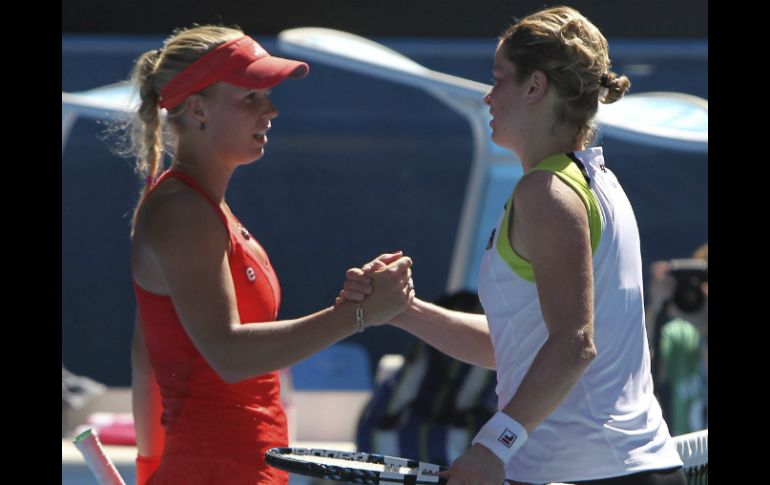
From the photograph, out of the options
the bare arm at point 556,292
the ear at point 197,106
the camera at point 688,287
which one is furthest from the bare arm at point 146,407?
the camera at point 688,287

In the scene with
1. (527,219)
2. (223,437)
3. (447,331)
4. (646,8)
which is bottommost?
(223,437)

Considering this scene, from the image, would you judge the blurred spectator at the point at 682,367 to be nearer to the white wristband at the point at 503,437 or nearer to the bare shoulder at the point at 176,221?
the bare shoulder at the point at 176,221

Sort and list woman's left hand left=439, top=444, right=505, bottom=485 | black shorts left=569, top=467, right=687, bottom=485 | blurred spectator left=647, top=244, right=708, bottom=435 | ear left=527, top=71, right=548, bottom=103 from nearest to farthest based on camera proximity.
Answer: woman's left hand left=439, top=444, right=505, bottom=485
black shorts left=569, top=467, right=687, bottom=485
ear left=527, top=71, right=548, bottom=103
blurred spectator left=647, top=244, right=708, bottom=435

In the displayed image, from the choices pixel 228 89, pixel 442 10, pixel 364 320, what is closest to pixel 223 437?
pixel 364 320

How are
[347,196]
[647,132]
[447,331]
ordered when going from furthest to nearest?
[347,196] → [647,132] → [447,331]

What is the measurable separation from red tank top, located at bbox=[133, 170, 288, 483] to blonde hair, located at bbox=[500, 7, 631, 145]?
604 mm

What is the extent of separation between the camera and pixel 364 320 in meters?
2.14

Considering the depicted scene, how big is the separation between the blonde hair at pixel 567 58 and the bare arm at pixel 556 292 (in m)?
0.19

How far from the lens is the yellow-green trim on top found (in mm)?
1832

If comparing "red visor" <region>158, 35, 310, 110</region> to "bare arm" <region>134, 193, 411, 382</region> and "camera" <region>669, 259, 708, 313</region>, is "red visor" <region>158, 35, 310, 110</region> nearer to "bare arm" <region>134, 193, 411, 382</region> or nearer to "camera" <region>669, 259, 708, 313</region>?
"bare arm" <region>134, 193, 411, 382</region>

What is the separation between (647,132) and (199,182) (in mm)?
3176

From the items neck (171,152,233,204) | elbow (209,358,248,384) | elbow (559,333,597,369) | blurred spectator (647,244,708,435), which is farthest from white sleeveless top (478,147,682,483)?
blurred spectator (647,244,708,435)
